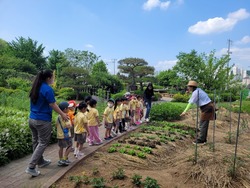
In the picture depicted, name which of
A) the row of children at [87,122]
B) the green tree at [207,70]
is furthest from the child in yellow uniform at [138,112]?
the green tree at [207,70]

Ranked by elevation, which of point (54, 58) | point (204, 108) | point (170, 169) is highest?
point (54, 58)

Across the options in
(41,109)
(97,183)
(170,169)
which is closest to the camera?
(97,183)

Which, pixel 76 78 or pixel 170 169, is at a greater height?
pixel 76 78

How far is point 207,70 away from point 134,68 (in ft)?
27.7

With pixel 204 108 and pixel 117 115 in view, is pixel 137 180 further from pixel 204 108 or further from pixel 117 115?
pixel 117 115

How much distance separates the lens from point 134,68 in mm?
28625

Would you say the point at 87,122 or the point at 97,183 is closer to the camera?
the point at 97,183

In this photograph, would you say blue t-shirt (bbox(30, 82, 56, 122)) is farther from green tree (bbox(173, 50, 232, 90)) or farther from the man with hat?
green tree (bbox(173, 50, 232, 90))

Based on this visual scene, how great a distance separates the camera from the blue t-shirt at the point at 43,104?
3480 mm

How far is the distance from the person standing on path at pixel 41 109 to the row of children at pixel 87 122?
0.39 metres

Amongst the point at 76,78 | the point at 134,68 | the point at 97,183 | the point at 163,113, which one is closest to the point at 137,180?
the point at 97,183

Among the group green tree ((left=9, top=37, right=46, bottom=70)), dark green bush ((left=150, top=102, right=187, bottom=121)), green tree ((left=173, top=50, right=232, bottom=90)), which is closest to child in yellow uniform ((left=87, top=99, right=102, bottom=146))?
dark green bush ((left=150, top=102, right=187, bottom=121))

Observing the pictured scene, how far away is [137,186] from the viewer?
3287mm

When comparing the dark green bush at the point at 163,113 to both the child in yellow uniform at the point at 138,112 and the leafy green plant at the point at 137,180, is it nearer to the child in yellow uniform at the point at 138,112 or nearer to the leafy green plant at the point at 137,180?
the child in yellow uniform at the point at 138,112
